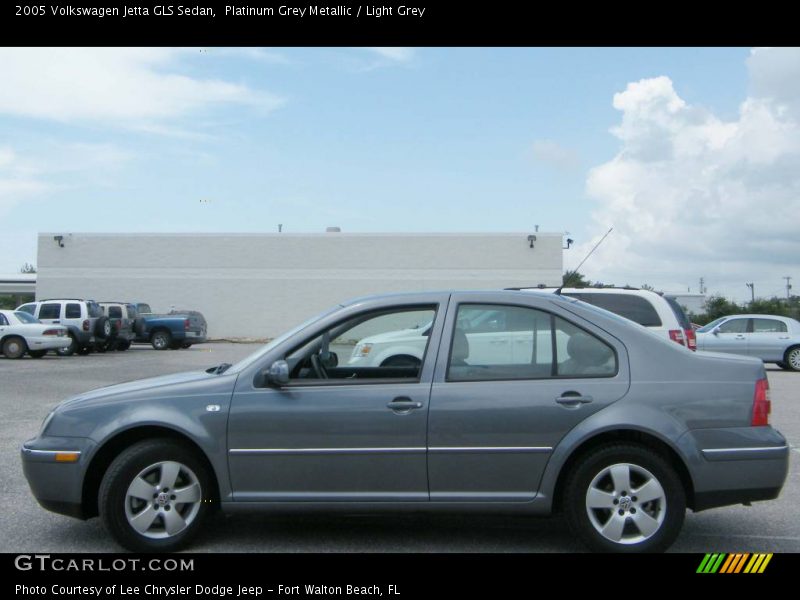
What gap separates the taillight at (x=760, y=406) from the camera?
5178 mm

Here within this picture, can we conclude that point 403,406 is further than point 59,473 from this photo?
No

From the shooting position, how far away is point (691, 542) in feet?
18.4

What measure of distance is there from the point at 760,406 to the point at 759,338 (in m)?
18.6

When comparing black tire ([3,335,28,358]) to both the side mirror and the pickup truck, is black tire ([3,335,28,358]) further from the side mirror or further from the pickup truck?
the side mirror

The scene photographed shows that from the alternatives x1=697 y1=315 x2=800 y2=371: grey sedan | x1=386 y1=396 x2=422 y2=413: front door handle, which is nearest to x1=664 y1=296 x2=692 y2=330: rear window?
x1=386 y1=396 x2=422 y2=413: front door handle

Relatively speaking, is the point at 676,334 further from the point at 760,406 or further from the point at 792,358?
the point at 792,358

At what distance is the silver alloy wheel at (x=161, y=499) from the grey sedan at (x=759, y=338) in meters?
19.2

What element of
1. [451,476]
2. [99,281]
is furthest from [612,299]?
[99,281]

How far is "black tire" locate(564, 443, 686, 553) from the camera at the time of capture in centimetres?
505

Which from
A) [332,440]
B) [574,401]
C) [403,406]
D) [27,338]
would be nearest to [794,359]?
[574,401]

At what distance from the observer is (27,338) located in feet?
81.7

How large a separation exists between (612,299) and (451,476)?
7064 millimetres
